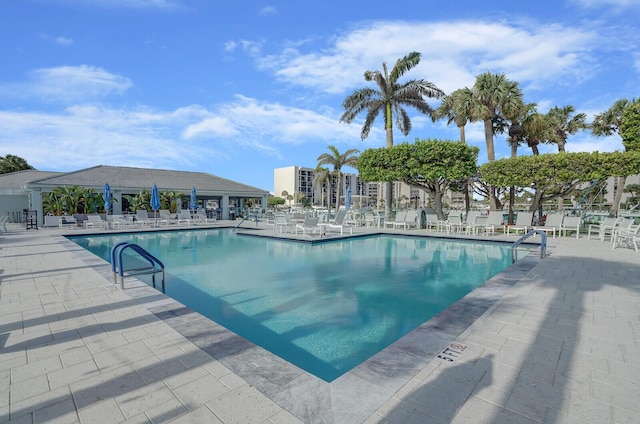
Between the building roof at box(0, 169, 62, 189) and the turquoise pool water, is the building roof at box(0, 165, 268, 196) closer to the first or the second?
the building roof at box(0, 169, 62, 189)

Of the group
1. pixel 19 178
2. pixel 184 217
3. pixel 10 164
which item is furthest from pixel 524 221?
pixel 10 164

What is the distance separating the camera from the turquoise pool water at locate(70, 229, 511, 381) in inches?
167

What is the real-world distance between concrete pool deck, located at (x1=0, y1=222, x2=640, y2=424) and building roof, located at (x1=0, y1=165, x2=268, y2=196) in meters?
20.1

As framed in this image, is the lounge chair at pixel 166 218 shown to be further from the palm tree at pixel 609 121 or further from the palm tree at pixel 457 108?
the palm tree at pixel 609 121

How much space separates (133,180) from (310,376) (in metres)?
26.0

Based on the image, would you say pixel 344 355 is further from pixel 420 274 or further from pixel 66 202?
pixel 66 202

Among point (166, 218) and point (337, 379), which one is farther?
point (166, 218)

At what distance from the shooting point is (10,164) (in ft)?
118

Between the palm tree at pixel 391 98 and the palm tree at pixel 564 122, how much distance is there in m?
9.51

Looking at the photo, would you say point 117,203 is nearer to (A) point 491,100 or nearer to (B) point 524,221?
(B) point 524,221

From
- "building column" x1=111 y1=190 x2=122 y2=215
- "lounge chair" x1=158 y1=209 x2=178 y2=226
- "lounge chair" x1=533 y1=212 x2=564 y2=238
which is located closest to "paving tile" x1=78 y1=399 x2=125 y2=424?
"lounge chair" x1=533 y1=212 x2=564 y2=238

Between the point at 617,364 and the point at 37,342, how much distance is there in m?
5.48

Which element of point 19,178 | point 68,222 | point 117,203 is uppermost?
point 19,178

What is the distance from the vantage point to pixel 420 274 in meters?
7.79
